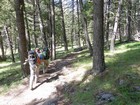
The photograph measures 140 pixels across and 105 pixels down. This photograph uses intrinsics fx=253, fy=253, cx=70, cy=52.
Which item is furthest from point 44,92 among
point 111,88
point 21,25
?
point 21,25

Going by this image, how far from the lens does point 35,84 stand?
532 inches

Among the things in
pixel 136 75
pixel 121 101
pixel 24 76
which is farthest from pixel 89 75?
pixel 24 76

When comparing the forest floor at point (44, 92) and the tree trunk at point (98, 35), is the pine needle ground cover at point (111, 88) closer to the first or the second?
the tree trunk at point (98, 35)

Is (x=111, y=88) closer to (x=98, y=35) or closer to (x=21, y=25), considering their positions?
(x=98, y=35)

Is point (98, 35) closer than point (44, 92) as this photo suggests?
Yes

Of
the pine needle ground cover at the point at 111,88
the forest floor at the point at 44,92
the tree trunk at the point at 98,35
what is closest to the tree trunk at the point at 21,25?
the forest floor at the point at 44,92

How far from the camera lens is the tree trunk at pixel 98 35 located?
1084cm

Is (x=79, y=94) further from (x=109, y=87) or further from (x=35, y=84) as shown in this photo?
(x=35, y=84)

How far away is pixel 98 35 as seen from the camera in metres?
11.0

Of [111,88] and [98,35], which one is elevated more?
[98,35]

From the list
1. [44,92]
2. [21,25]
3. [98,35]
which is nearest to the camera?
[98,35]

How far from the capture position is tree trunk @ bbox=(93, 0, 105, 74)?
35.6ft

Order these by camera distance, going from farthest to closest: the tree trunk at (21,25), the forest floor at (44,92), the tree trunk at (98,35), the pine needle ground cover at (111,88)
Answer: the tree trunk at (21,25)
the forest floor at (44,92)
the tree trunk at (98,35)
the pine needle ground cover at (111,88)

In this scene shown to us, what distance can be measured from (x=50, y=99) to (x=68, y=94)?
85 cm
